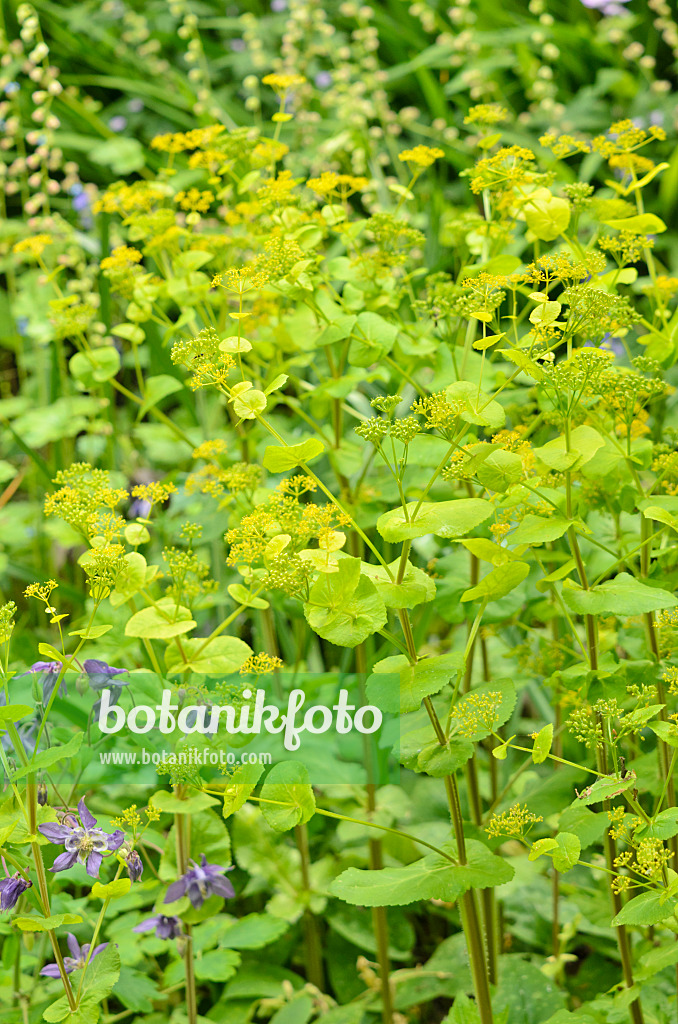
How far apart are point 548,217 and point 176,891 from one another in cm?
72

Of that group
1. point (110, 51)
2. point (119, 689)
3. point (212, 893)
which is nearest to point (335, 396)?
point (119, 689)

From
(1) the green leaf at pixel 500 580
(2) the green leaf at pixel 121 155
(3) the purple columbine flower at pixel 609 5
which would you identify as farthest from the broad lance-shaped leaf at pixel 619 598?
(3) the purple columbine flower at pixel 609 5

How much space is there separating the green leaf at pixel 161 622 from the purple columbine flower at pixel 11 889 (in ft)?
0.70

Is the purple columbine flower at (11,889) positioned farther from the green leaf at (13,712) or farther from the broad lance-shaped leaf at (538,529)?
the broad lance-shaped leaf at (538,529)

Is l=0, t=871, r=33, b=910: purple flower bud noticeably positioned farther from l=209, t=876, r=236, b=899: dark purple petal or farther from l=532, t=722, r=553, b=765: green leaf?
l=532, t=722, r=553, b=765: green leaf

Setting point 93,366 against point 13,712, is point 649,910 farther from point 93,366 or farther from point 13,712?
point 93,366

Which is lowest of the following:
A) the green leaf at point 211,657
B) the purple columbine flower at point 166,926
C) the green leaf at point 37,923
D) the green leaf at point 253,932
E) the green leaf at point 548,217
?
the green leaf at point 253,932

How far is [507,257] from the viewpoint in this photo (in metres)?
0.82

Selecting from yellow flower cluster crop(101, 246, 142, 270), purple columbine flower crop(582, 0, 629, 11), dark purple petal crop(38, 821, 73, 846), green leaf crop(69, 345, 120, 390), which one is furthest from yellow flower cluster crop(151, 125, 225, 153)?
purple columbine flower crop(582, 0, 629, 11)

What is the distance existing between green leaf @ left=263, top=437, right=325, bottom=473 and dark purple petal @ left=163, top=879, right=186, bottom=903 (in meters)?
0.41

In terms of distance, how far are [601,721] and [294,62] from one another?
1.64 m

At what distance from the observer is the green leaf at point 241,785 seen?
65 cm

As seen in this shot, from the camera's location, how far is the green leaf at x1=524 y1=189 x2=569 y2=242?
2.73 feet

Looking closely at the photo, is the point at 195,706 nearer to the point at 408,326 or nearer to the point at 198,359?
the point at 198,359
